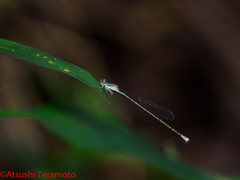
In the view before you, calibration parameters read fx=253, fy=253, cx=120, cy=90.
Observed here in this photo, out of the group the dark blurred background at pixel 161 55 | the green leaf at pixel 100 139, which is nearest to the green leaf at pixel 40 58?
the green leaf at pixel 100 139

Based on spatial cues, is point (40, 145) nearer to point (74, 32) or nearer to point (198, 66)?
point (74, 32)

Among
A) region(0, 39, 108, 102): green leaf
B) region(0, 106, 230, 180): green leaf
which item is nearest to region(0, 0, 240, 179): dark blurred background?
region(0, 106, 230, 180): green leaf

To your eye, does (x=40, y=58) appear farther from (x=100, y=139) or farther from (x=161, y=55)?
(x=161, y=55)

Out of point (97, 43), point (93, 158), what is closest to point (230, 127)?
point (97, 43)

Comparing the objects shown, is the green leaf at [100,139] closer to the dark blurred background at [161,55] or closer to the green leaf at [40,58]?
the green leaf at [40,58]

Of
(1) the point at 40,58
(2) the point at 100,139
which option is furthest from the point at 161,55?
(1) the point at 40,58
